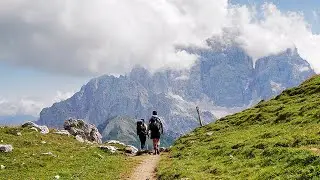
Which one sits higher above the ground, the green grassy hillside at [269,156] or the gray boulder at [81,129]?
the gray boulder at [81,129]

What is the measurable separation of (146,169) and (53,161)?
917 cm

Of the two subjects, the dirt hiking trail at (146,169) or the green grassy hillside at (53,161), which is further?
the green grassy hillside at (53,161)

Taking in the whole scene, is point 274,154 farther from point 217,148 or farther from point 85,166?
point 85,166

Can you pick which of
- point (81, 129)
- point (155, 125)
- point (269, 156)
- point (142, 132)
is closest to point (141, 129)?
point (142, 132)

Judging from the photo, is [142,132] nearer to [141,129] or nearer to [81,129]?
[141,129]

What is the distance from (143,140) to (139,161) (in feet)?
40.4

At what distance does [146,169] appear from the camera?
40.8 m

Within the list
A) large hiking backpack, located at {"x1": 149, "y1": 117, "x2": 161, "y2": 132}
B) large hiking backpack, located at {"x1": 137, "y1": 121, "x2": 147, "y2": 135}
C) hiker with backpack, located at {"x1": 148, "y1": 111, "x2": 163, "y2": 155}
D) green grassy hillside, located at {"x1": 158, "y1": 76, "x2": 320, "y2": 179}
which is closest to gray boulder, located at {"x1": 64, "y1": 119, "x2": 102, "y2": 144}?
large hiking backpack, located at {"x1": 137, "y1": 121, "x2": 147, "y2": 135}

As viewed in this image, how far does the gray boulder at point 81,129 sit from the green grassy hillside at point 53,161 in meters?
22.7

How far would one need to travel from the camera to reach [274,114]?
5841cm

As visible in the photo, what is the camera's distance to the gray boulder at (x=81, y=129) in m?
80.9

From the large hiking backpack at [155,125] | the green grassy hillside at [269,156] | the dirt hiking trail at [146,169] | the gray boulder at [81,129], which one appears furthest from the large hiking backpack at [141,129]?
the gray boulder at [81,129]

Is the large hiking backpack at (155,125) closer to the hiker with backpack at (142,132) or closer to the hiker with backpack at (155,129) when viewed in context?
the hiker with backpack at (155,129)

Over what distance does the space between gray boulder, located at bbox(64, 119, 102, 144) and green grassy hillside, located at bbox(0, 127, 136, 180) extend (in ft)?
74.5
